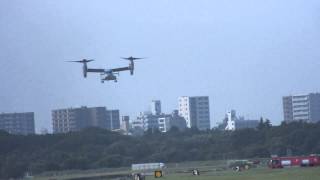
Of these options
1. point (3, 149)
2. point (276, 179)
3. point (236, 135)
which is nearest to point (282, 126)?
point (236, 135)

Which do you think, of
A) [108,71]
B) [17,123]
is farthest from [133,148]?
[17,123]

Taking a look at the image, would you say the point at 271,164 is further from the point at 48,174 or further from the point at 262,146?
the point at 262,146

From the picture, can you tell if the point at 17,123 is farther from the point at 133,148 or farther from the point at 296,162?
the point at 296,162

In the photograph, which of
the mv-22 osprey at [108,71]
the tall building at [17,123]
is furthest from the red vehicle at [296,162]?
the tall building at [17,123]

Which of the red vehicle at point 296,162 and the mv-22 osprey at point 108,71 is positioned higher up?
the mv-22 osprey at point 108,71

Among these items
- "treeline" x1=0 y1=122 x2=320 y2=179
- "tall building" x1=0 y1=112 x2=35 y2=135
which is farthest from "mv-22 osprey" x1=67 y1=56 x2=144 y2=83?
"tall building" x1=0 y1=112 x2=35 y2=135

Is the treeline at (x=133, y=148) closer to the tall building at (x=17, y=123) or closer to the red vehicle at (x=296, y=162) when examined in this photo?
the red vehicle at (x=296, y=162)

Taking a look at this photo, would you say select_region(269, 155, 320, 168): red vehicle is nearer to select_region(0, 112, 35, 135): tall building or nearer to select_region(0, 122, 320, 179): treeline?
select_region(0, 122, 320, 179): treeline
